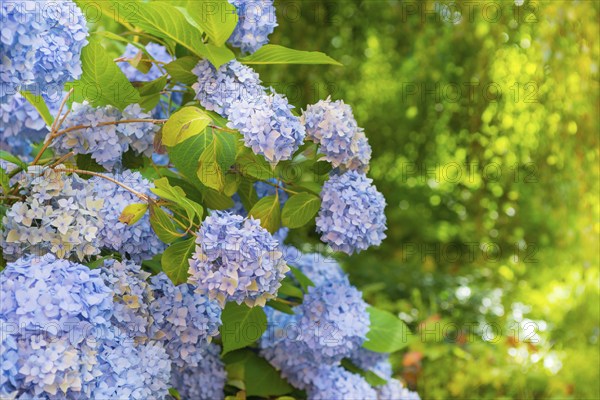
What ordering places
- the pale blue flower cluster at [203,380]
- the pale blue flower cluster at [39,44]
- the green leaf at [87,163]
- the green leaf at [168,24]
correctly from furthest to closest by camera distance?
the pale blue flower cluster at [203,380] → the green leaf at [87,163] → the green leaf at [168,24] → the pale blue flower cluster at [39,44]

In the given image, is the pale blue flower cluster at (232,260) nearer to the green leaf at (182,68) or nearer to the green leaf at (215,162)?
the green leaf at (215,162)

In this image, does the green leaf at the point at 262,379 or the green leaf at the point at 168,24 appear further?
the green leaf at the point at 262,379

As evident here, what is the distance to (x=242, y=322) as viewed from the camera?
43.1 inches

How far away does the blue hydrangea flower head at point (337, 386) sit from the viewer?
1.28m

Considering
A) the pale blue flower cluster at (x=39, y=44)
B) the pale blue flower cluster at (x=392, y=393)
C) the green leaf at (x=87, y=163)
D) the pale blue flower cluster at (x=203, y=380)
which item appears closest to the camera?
the pale blue flower cluster at (x=39, y=44)

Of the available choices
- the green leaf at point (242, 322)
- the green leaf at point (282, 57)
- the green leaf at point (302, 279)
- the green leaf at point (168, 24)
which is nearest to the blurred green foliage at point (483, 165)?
the green leaf at point (302, 279)

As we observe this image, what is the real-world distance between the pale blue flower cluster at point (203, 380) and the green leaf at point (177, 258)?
28 cm

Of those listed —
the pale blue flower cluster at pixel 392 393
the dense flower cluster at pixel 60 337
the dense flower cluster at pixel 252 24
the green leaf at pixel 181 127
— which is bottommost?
the dense flower cluster at pixel 60 337

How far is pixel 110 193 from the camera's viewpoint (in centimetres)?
101

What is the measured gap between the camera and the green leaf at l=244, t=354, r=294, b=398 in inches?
51.4

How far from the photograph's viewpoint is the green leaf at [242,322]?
3.57 ft

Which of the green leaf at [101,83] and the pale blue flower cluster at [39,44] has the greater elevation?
the green leaf at [101,83]

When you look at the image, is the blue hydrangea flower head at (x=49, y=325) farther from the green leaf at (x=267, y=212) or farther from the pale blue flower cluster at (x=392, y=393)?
the pale blue flower cluster at (x=392, y=393)

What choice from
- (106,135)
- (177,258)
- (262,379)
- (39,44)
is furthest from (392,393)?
(39,44)
